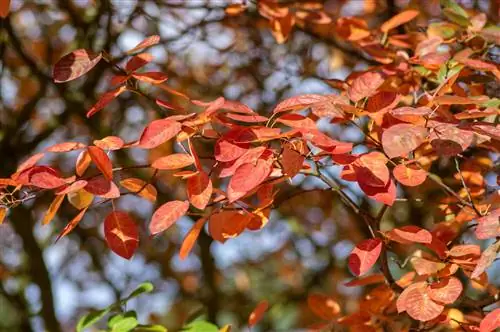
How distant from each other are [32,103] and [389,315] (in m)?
1.56

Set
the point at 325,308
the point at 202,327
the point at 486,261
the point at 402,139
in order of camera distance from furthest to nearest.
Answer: the point at 325,308, the point at 202,327, the point at 486,261, the point at 402,139

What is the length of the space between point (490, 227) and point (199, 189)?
436mm

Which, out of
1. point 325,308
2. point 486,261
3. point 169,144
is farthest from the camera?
point 169,144

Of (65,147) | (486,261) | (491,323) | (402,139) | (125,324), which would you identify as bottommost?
(125,324)

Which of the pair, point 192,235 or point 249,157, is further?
point 192,235

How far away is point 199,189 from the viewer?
1076mm

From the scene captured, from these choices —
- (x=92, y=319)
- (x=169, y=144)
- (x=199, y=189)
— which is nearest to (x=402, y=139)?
(x=199, y=189)

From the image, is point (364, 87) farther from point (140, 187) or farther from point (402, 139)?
point (140, 187)

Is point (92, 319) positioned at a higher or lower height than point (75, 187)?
lower

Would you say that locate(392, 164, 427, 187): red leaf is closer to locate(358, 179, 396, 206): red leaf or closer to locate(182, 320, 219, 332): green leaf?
locate(358, 179, 396, 206): red leaf

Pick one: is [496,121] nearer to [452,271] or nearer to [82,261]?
[452,271]

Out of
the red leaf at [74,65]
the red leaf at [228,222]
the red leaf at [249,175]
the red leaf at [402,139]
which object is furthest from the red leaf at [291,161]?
the red leaf at [74,65]

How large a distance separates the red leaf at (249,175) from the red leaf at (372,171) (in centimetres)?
13

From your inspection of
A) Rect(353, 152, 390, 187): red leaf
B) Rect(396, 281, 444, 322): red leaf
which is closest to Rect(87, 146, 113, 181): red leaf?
Rect(353, 152, 390, 187): red leaf
